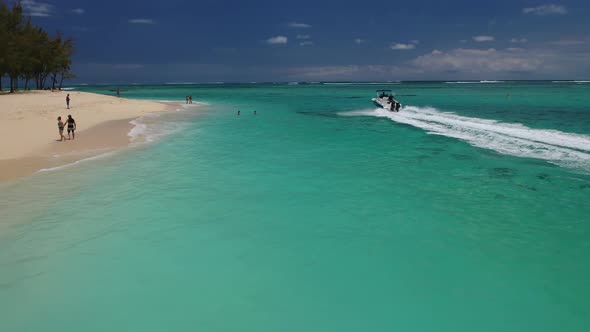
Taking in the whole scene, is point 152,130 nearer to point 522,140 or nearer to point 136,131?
point 136,131

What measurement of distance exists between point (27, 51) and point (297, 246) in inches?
2805

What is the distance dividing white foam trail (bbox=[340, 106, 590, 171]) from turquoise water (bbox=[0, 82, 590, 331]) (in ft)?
3.34

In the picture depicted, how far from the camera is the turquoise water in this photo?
6.65 metres

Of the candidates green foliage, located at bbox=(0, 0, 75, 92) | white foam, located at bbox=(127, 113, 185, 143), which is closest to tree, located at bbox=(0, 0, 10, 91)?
green foliage, located at bbox=(0, 0, 75, 92)

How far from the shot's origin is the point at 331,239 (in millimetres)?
9586

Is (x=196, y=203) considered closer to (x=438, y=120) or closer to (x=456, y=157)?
(x=456, y=157)

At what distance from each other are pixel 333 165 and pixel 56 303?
42.0ft

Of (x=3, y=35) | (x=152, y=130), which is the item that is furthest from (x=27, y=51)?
(x=152, y=130)

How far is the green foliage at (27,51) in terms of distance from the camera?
56.6 metres

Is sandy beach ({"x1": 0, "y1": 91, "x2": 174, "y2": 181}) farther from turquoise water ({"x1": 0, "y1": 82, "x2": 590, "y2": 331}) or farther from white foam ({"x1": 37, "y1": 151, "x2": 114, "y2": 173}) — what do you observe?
turquoise water ({"x1": 0, "y1": 82, "x2": 590, "y2": 331})

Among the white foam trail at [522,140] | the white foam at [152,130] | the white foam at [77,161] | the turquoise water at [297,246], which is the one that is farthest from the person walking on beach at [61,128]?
the white foam trail at [522,140]

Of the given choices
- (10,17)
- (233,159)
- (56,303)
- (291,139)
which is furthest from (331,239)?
(10,17)

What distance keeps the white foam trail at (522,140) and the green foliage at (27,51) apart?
201 feet

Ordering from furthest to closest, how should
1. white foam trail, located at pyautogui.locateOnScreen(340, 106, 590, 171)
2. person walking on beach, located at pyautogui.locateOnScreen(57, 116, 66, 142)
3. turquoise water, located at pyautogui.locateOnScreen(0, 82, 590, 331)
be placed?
1. person walking on beach, located at pyautogui.locateOnScreen(57, 116, 66, 142)
2. white foam trail, located at pyautogui.locateOnScreen(340, 106, 590, 171)
3. turquoise water, located at pyautogui.locateOnScreen(0, 82, 590, 331)
